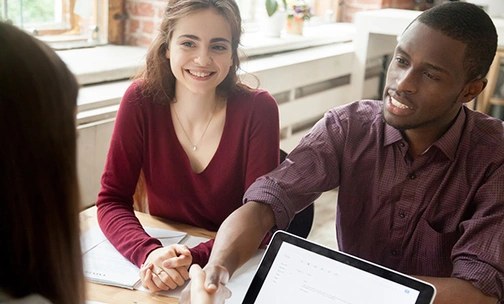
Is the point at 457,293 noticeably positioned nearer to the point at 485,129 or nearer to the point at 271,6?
the point at 485,129

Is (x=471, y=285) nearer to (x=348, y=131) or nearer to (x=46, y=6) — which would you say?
(x=348, y=131)

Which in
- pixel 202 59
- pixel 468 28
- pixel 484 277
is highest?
pixel 468 28

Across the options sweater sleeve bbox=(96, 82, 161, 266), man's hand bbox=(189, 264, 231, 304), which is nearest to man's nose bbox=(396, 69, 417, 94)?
man's hand bbox=(189, 264, 231, 304)

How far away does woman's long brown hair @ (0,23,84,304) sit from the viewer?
0.68 m

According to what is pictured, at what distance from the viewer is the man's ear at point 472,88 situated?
4.53 feet

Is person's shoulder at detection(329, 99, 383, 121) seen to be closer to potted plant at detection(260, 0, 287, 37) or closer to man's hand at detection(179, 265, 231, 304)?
man's hand at detection(179, 265, 231, 304)

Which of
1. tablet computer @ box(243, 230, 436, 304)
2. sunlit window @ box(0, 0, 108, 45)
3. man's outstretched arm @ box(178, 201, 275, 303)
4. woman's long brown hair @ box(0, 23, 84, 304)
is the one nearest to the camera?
woman's long brown hair @ box(0, 23, 84, 304)

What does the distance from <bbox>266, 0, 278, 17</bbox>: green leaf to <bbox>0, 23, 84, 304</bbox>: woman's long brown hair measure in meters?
2.60

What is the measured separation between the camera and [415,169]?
4.59 feet

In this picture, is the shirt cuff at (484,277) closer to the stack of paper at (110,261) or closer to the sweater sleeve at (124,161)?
the stack of paper at (110,261)

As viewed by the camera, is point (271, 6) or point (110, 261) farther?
point (271, 6)

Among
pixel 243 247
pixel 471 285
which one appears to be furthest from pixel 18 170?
pixel 471 285

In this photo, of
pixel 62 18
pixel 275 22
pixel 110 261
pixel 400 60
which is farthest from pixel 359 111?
pixel 275 22

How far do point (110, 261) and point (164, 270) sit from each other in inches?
7.0
